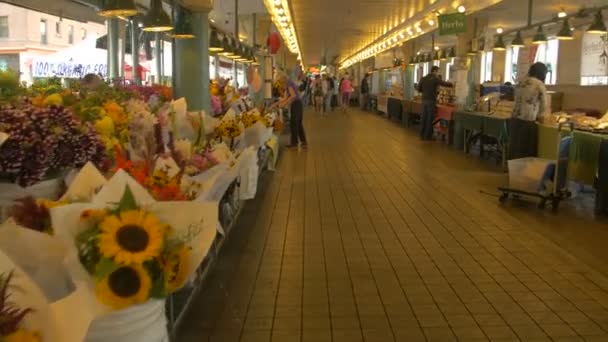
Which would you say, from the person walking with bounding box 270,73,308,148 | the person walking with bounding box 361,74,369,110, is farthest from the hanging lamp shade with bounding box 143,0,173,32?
the person walking with bounding box 361,74,369,110

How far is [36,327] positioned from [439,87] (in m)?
15.6

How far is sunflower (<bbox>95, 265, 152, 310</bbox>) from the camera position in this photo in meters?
2.00

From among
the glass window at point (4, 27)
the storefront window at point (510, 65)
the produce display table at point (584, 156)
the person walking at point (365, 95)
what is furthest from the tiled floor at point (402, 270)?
the person walking at point (365, 95)

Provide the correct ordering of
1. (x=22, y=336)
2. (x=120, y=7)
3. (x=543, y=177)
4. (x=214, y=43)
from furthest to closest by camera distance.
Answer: (x=214, y=43)
(x=543, y=177)
(x=120, y=7)
(x=22, y=336)

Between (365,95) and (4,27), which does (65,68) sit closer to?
(4,27)

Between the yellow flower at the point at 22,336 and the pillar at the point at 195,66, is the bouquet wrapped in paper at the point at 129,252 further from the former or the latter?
the pillar at the point at 195,66

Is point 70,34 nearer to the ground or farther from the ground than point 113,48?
farther from the ground

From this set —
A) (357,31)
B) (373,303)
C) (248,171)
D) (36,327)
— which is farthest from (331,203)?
(357,31)

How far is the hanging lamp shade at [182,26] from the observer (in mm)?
7648

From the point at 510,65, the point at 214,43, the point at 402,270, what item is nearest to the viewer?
the point at 402,270

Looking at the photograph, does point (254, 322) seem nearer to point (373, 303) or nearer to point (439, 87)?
point (373, 303)

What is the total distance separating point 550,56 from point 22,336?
70.1 ft

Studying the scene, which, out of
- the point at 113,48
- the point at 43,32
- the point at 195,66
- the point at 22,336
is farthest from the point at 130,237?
the point at 113,48

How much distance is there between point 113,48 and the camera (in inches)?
320
